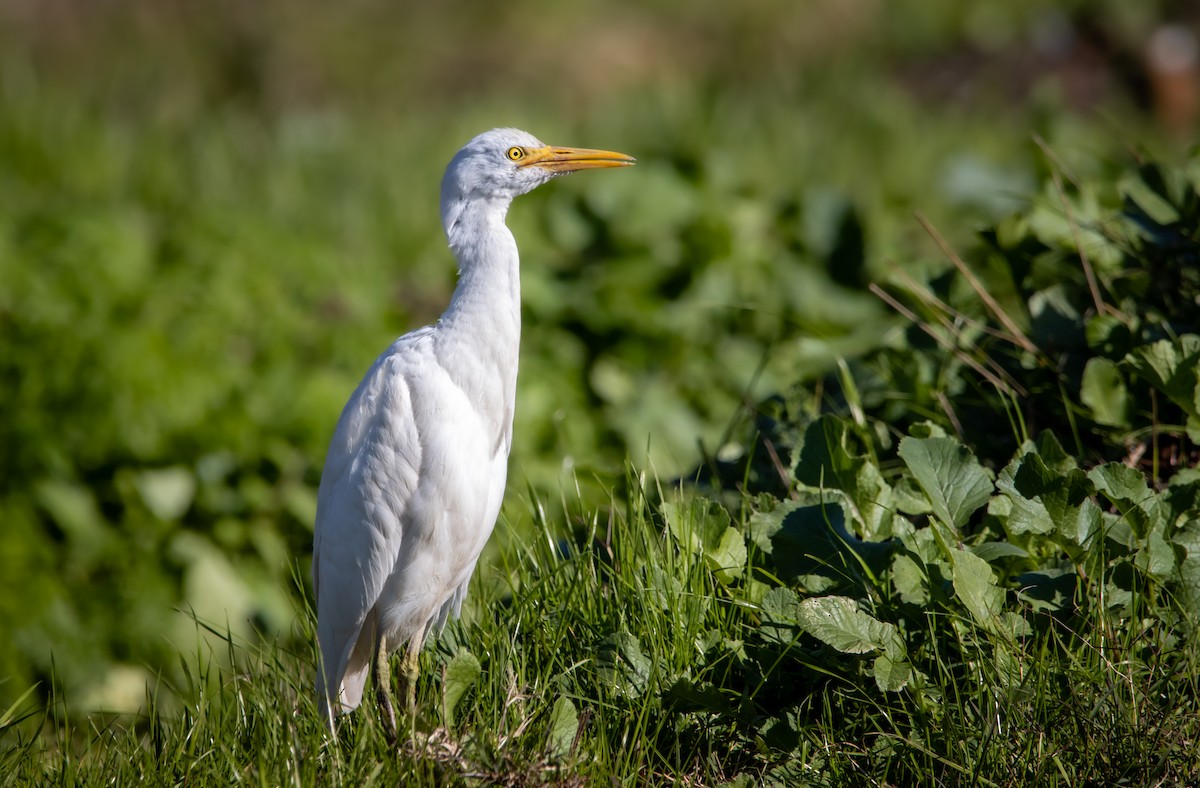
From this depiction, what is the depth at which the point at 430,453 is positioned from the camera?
2688mm

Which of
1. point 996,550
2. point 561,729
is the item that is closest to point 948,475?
point 996,550

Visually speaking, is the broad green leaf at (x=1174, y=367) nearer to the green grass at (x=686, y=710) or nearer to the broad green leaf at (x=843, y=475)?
the green grass at (x=686, y=710)

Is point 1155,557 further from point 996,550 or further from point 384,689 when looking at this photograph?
point 384,689

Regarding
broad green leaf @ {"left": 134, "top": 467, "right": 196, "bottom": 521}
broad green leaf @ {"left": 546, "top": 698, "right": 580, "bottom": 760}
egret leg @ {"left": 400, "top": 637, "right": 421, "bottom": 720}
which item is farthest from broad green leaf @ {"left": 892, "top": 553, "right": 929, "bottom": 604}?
broad green leaf @ {"left": 134, "top": 467, "right": 196, "bottom": 521}

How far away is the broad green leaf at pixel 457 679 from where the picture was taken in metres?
2.43

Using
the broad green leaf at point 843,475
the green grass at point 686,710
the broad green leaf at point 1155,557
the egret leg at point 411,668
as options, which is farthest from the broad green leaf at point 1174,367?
the egret leg at point 411,668

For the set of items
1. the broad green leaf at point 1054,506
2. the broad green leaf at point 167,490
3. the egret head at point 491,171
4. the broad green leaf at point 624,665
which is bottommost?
the broad green leaf at point 167,490

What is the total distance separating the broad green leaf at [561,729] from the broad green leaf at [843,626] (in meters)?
0.55

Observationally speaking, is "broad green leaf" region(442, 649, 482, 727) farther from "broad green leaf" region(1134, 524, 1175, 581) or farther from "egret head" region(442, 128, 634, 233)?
"broad green leaf" region(1134, 524, 1175, 581)

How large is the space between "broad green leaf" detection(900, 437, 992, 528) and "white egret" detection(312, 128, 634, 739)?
1.03 metres

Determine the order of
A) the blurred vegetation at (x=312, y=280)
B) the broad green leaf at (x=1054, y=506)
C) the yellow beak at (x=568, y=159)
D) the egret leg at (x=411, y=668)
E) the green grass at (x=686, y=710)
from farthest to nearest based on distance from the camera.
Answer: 1. the blurred vegetation at (x=312, y=280)
2. the yellow beak at (x=568, y=159)
3. the egret leg at (x=411, y=668)
4. the broad green leaf at (x=1054, y=506)
5. the green grass at (x=686, y=710)

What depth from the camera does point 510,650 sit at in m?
2.55

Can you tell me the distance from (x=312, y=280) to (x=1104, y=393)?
4080 mm

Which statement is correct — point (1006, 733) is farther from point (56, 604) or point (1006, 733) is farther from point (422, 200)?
point (422, 200)
